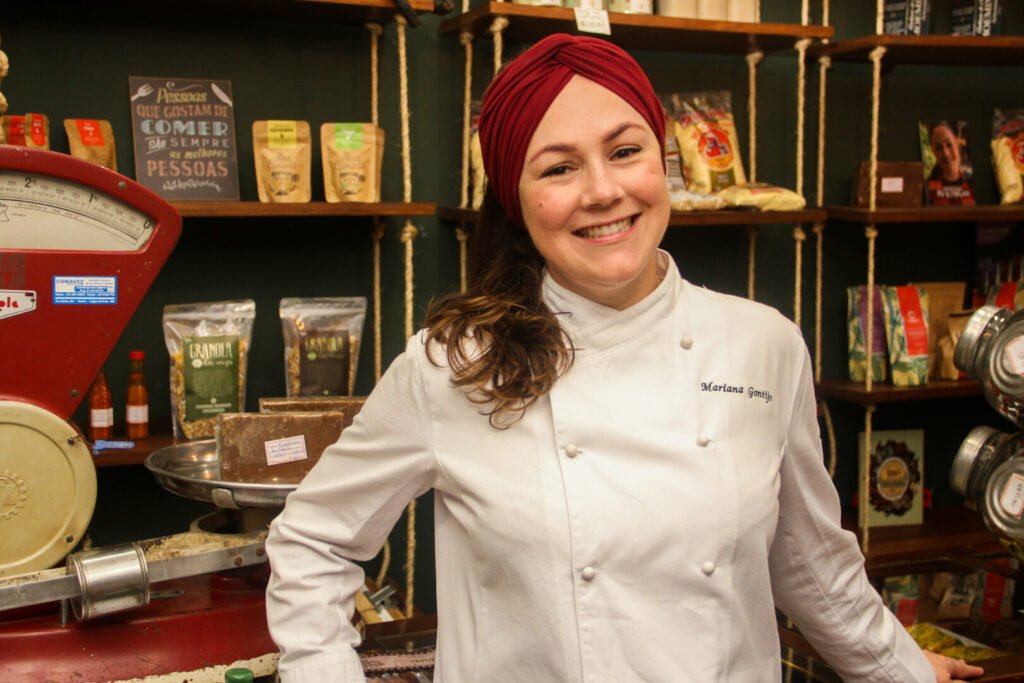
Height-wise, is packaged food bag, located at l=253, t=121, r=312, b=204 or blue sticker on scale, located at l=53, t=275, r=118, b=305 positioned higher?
packaged food bag, located at l=253, t=121, r=312, b=204

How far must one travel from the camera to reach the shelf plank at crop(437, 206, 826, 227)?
2.46m

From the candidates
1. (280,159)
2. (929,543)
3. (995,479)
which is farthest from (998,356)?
(280,159)

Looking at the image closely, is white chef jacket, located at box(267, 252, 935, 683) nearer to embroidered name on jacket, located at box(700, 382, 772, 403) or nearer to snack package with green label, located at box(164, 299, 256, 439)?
embroidered name on jacket, located at box(700, 382, 772, 403)

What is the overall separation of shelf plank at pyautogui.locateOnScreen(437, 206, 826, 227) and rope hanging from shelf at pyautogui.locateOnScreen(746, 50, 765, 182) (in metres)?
0.20

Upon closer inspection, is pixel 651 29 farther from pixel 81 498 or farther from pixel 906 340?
pixel 81 498

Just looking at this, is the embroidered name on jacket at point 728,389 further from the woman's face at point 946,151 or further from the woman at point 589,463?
the woman's face at point 946,151

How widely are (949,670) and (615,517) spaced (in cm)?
61

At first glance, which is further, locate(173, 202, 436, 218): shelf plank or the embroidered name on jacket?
locate(173, 202, 436, 218): shelf plank

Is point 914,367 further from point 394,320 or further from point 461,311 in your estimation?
point 461,311

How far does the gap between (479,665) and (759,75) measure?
6.66 feet

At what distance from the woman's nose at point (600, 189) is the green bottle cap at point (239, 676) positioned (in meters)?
0.72

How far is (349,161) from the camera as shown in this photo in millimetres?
2268

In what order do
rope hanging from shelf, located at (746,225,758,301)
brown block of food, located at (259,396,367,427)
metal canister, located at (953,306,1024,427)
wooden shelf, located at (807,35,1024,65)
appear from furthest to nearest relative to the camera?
rope hanging from shelf, located at (746,225,758,301), wooden shelf, located at (807,35,1024,65), metal canister, located at (953,306,1024,427), brown block of food, located at (259,396,367,427)

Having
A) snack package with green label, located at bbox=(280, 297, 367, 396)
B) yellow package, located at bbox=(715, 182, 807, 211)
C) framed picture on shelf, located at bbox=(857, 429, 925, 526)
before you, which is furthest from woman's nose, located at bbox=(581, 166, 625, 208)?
framed picture on shelf, located at bbox=(857, 429, 925, 526)
